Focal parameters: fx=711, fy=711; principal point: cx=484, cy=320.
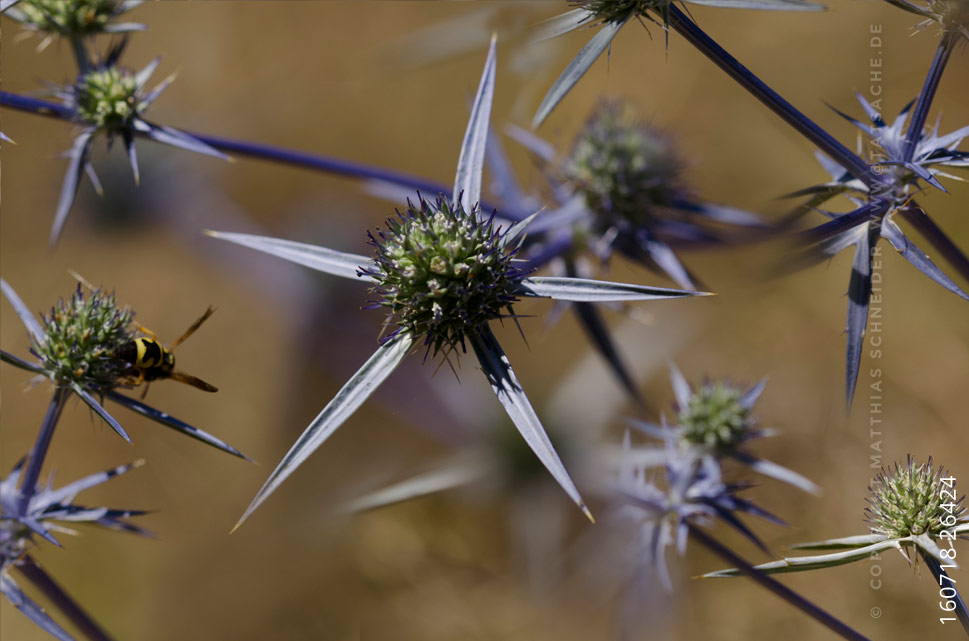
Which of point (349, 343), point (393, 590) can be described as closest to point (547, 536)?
point (393, 590)

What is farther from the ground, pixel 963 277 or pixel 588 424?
pixel 588 424

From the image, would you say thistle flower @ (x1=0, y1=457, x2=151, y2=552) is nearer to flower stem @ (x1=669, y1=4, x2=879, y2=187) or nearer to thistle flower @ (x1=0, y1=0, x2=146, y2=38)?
thistle flower @ (x1=0, y1=0, x2=146, y2=38)

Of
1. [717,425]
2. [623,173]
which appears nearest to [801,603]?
[717,425]

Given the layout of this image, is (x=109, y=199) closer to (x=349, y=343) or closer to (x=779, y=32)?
(x=349, y=343)

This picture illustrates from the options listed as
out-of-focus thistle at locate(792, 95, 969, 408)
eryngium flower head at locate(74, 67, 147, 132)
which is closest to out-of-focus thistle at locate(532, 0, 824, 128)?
out-of-focus thistle at locate(792, 95, 969, 408)

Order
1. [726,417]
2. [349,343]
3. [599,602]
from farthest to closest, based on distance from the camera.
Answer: [349,343], [599,602], [726,417]
